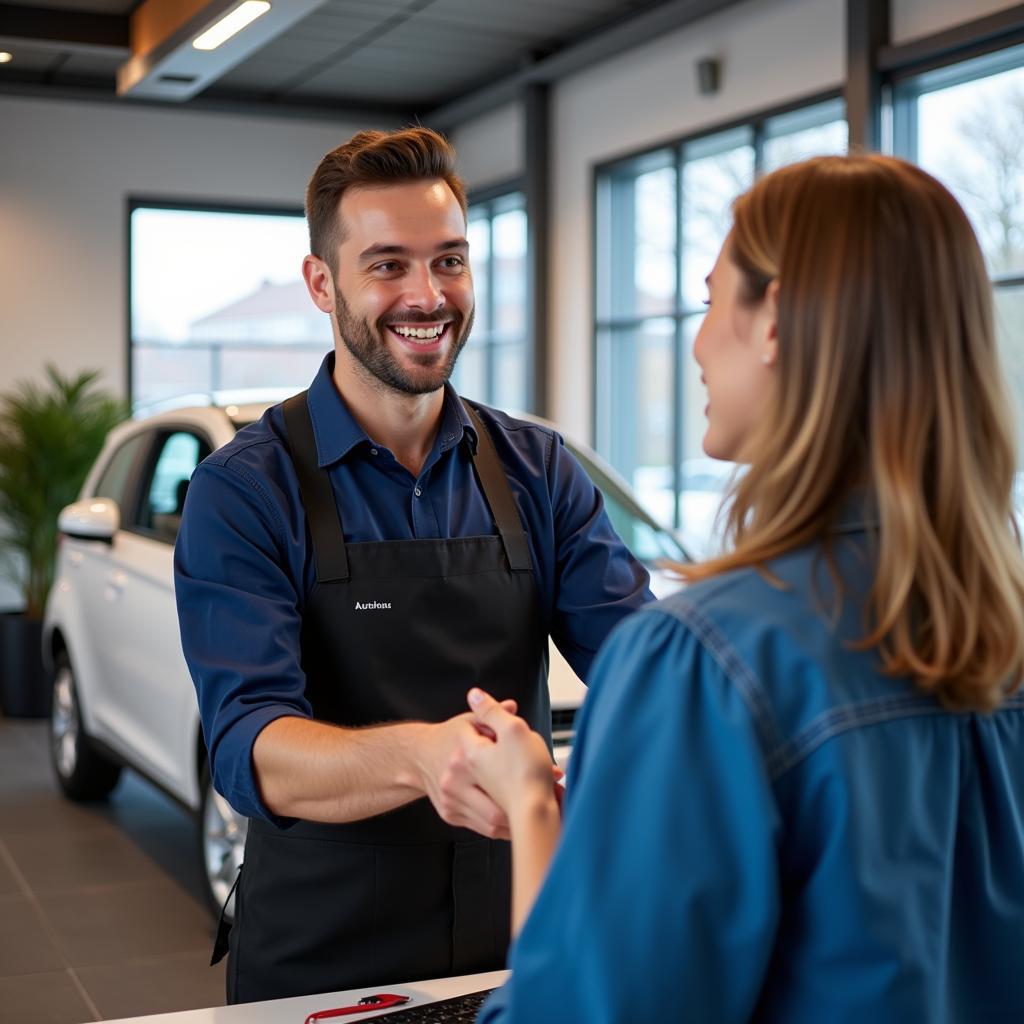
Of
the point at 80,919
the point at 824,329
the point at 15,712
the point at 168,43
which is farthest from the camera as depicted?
the point at 15,712

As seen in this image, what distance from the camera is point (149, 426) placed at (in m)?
5.39

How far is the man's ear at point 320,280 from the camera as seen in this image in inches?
87.0

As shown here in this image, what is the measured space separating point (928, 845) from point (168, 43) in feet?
21.5

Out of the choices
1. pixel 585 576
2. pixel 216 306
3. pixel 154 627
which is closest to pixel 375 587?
pixel 585 576

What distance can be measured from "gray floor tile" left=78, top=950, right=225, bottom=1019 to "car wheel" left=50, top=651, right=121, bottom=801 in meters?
1.76

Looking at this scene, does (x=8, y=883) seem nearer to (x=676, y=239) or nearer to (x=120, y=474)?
(x=120, y=474)

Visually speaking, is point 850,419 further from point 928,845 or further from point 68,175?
point 68,175

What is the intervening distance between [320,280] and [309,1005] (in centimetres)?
112

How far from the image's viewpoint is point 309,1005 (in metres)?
1.67

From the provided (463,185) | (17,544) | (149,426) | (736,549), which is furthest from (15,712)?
(736,549)

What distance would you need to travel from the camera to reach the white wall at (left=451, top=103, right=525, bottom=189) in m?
10.2

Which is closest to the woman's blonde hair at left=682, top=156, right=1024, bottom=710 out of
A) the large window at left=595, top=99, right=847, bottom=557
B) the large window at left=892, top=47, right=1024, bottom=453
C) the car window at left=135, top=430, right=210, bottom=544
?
the car window at left=135, top=430, right=210, bottom=544

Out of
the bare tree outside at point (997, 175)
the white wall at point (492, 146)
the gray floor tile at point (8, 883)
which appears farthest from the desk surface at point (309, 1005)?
the white wall at point (492, 146)

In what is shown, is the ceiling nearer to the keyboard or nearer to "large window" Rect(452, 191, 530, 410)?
"large window" Rect(452, 191, 530, 410)
